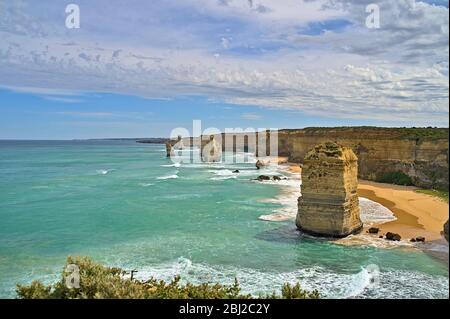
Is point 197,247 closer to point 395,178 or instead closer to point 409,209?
point 409,209

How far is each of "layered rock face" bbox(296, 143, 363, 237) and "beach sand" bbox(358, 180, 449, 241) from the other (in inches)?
133

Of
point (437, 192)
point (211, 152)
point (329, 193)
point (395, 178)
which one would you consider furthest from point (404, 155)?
point (211, 152)

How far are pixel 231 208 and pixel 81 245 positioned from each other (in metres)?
13.0

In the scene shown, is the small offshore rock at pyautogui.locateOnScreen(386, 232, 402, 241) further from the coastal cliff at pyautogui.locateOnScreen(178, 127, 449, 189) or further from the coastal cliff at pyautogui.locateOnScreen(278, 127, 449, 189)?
the coastal cliff at pyautogui.locateOnScreen(278, 127, 449, 189)

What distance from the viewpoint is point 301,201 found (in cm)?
2253

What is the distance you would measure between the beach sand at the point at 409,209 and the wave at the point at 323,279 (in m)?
6.94

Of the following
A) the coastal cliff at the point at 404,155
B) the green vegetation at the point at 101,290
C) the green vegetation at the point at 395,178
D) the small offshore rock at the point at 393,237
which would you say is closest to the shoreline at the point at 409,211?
the small offshore rock at the point at 393,237

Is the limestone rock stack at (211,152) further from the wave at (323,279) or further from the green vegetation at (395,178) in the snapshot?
the wave at (323,279)

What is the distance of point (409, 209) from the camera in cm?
3148

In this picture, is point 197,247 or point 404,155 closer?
point 197,247

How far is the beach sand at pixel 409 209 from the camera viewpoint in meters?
24.6

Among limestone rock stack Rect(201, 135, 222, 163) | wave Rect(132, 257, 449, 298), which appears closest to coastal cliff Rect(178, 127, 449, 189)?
wave Rect(132, 257, 449, 298)

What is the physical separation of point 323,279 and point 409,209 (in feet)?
59.5
